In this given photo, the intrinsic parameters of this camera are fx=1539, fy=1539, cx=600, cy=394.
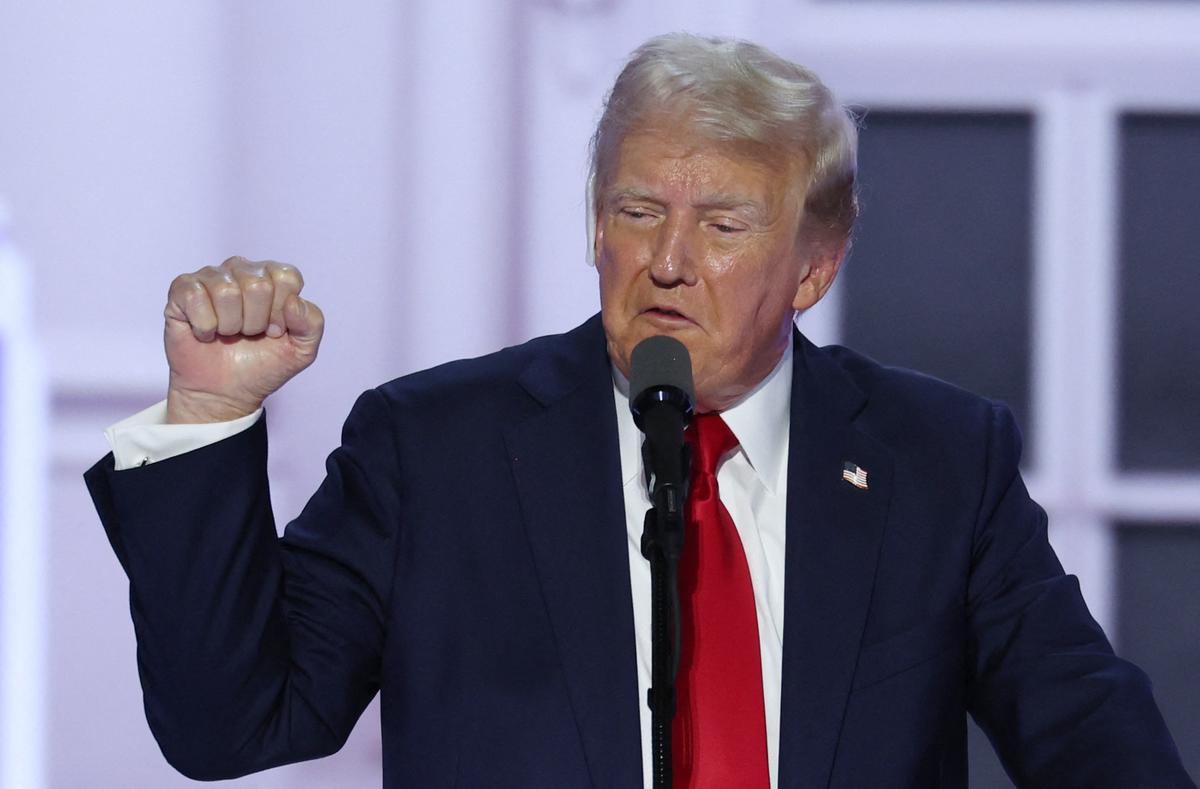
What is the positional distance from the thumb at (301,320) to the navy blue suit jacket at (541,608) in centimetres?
10

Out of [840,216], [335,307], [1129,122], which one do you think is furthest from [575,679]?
[1129,122]

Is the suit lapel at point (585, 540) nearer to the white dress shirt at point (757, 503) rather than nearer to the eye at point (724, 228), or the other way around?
the white dress shirt at point (757, 503)

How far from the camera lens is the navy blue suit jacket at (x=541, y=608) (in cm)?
142

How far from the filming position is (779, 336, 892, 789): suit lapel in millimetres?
1548

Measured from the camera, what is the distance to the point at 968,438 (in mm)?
1796

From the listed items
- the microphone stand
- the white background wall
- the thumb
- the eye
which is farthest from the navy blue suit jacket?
the white background wall

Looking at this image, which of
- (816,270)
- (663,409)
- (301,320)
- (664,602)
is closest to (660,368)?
(663,409)

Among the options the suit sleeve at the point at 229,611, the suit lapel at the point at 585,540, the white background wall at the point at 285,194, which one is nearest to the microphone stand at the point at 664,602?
the suit lapel at the point at 585,540

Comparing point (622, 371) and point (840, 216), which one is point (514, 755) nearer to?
point (622, 371)

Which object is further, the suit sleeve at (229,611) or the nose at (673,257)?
the nose at (673,257)

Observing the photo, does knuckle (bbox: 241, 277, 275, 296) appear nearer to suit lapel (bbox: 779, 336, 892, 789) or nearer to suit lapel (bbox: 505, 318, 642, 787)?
suit lapel (bbox: 505, 318, 642, 787)

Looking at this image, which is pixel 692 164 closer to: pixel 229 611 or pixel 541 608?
pixel 541 608

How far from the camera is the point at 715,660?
1.56 metres

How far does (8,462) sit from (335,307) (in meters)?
0.53
